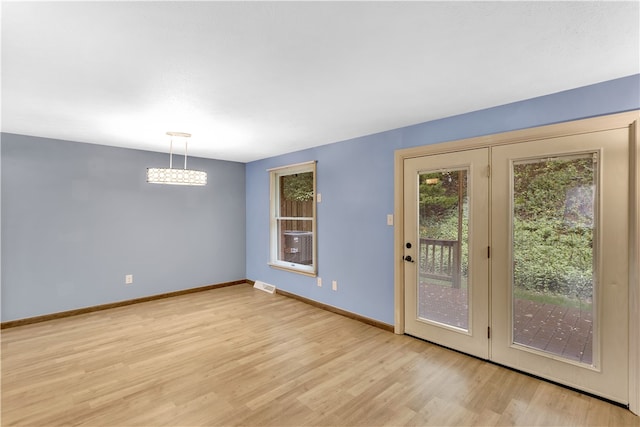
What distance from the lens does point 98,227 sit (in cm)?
411

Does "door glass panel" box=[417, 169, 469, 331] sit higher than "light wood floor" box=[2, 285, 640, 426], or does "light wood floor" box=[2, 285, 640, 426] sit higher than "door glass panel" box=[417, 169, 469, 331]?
"door glass panel" box=[417, 169, 469, 331]

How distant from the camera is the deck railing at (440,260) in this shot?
292 cm

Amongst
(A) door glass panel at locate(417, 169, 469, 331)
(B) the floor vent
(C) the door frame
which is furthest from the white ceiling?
(B) the floor vent

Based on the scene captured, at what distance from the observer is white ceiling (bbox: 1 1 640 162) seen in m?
1.41

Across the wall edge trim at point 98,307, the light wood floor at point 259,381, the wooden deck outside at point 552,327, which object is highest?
the wooden deck outside at point 552,327

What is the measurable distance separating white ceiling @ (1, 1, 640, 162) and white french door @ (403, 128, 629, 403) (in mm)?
574

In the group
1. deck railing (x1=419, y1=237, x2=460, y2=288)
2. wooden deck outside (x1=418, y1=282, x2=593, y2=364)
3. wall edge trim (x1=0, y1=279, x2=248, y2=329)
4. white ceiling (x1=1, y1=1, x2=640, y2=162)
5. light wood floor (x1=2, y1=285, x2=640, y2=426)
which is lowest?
light wood floor (x1=2, y1=285, x2=640, y2=426)

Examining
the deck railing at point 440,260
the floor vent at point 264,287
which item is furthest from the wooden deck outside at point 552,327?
the floor vent at point 264,287

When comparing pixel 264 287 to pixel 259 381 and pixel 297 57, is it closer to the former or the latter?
pixel 259 381

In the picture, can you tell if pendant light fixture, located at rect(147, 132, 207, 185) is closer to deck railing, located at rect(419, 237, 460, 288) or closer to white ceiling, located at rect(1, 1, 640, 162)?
white ceiling, located at rect(1, 1, 640, 162)

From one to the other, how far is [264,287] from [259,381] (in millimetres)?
2803

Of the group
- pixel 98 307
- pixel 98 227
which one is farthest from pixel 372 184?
pixel 98 307

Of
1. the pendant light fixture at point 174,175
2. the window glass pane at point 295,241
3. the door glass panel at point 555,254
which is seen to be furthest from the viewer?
the window glass pane at point 295,241

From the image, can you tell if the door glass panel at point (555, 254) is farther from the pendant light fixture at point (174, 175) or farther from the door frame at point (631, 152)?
the pendant light fixture at point (174, 175)
